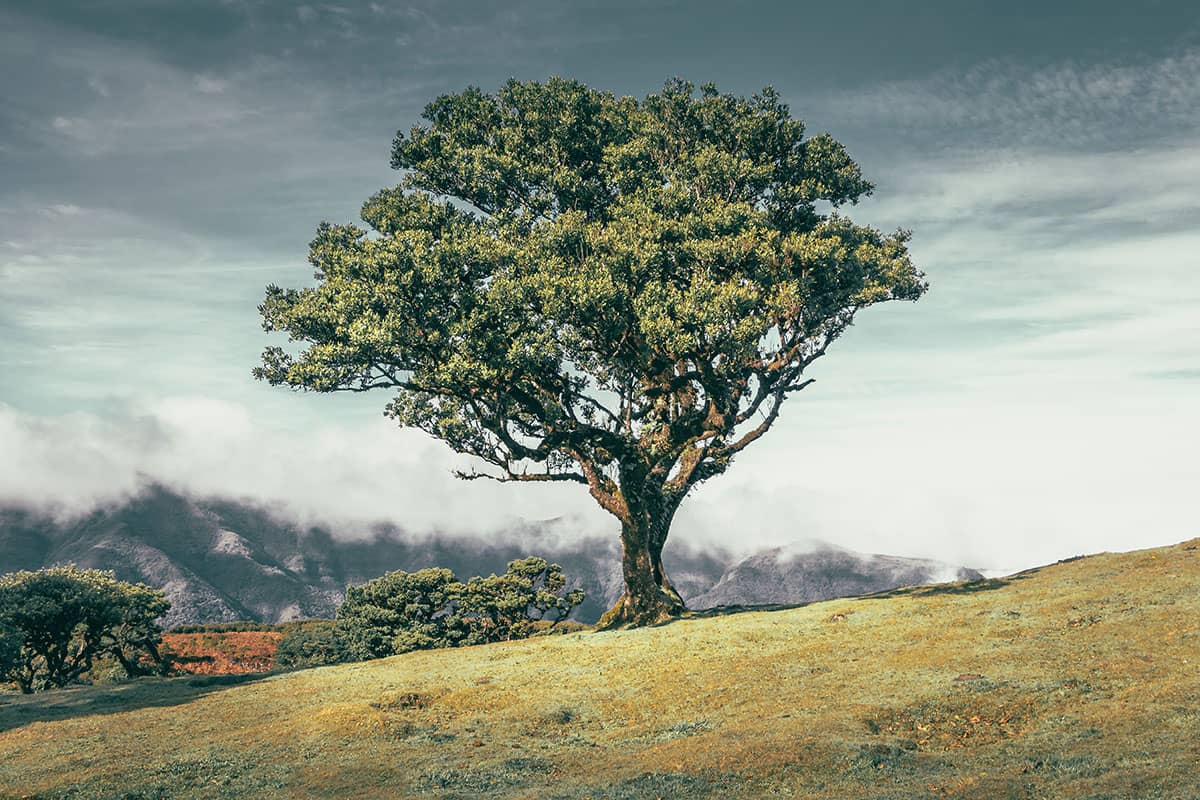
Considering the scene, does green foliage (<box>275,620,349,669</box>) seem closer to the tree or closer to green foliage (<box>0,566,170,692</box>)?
green foliage (<box>0,566,170,692</box>)

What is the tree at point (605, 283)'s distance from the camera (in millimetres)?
39812

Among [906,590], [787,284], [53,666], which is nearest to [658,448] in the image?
[787,284]

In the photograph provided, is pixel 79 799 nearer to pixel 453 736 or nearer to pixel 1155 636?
pixel 453 736

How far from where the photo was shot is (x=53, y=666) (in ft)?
160

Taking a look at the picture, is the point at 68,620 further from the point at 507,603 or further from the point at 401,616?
the point at 507,603

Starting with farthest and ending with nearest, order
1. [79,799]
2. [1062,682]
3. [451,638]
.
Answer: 1. [451,638]
2. [1062,682]
3. [79,799]

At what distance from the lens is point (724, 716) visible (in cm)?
2569

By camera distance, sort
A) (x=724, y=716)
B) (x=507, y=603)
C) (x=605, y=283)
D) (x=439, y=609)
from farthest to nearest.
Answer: (x=507, y=603) → (x=439, y=609) → (x=605, y=283) → (x=724, y=716)

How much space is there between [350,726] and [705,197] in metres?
30.6

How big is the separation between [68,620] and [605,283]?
3529 cm

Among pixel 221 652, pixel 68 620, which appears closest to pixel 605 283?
pixel 68 620

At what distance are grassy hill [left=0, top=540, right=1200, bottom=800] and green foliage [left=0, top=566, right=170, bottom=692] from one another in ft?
27.6

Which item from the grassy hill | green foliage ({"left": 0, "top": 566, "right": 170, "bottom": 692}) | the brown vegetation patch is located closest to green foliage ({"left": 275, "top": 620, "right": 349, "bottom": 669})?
the brown vegetation patch

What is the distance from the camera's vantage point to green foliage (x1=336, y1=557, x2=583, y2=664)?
52.5m
